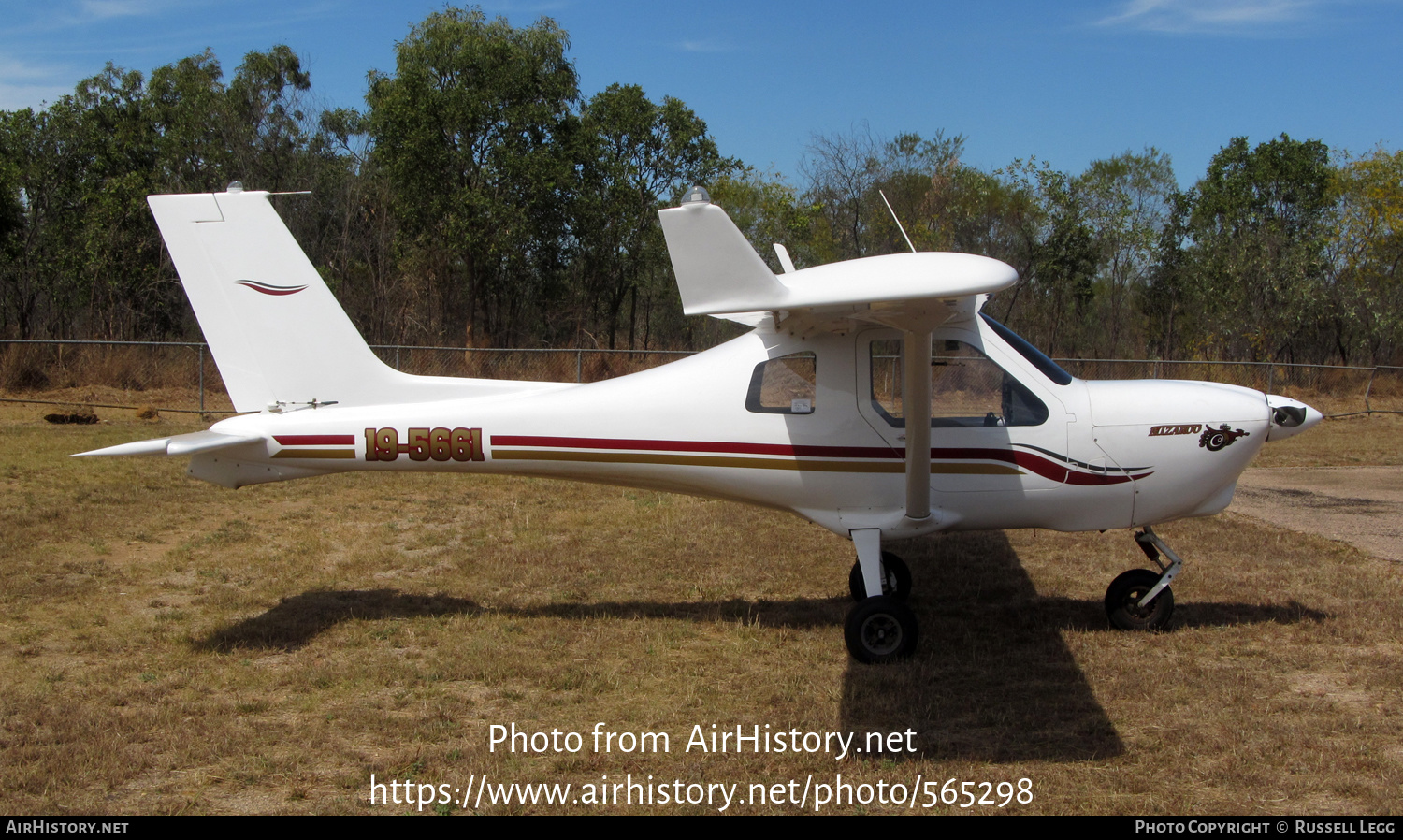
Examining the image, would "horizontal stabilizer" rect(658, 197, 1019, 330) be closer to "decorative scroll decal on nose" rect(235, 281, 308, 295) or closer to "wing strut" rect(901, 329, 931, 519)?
"wing strut" rect(901, 329, 931, 519)

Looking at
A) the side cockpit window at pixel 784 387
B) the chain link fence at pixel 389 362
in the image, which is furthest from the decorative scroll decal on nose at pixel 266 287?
the chain link fence at pixel 389 362

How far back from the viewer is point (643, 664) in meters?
6.06

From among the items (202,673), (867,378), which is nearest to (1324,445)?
(867,378)

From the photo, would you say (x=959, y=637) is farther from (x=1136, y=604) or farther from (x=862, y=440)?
(x=862, y=440)

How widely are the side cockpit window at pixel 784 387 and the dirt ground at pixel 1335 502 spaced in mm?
6133

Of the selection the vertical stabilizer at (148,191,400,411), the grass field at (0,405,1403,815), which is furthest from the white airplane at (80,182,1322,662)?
the grass field at (0,405,1403,815)

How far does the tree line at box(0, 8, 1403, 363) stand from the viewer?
2967 centimetres

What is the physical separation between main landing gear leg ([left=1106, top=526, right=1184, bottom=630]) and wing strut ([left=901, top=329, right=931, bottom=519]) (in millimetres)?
1601

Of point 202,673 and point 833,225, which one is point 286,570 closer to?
point 202,673

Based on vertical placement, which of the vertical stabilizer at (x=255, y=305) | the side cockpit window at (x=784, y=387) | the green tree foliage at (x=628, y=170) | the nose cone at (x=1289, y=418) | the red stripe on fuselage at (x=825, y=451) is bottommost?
the red stripe on fuselage at (x=825, y=451)

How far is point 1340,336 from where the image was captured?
3188 cm

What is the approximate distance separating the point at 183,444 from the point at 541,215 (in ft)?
86.6

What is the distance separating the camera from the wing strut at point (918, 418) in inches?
221

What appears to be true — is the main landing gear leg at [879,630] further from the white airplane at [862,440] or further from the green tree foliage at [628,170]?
the green tree foliage at [628,170]
